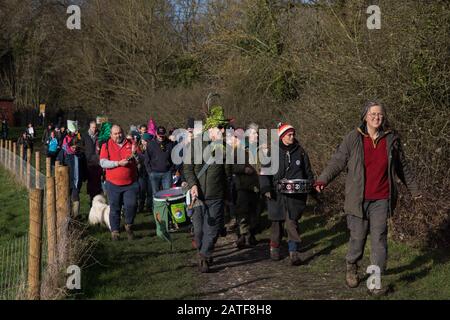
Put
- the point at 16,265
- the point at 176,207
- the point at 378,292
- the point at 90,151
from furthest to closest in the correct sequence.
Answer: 1. the point at 90,151
2. the point at 176,207
3. the point at 16,265
4. the point at 378,292

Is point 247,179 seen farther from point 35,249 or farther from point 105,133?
point 35,249

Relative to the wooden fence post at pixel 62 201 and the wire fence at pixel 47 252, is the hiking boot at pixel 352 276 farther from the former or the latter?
the wooden fence post at pixel 62 201

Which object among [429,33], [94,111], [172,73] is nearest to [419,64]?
[429,33]

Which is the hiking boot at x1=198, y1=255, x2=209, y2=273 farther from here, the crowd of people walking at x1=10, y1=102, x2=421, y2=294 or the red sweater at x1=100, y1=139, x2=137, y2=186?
the red sweater at x1=100, y1=139, x2=137, y2=186

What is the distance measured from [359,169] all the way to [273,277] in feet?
5.78

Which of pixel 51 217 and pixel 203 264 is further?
pixel 203 264

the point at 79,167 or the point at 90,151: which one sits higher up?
the point at 90,151

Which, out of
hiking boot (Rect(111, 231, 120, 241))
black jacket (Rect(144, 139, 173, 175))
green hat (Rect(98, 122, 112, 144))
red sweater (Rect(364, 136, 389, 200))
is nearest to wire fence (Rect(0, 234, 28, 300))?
hiking boot (Rect(111, 231, 120, 241))

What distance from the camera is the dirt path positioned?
668 cm

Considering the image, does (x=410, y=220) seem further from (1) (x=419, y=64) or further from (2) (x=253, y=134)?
(2) (x=253, y=134)

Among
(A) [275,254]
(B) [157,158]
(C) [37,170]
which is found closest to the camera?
(A) [275,254]

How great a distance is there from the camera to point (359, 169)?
21.5ft

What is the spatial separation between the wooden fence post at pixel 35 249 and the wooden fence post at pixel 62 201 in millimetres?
920

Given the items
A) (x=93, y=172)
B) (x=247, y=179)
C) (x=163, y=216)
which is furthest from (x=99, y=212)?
(x=247, y=179)
